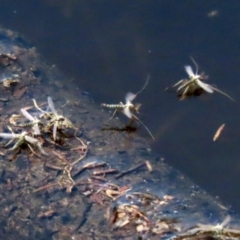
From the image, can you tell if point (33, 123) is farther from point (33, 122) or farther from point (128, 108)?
point (128, 108)

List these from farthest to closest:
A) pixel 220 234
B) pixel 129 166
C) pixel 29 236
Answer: pixel 129 166
pixel 29 236
pixel 220 234

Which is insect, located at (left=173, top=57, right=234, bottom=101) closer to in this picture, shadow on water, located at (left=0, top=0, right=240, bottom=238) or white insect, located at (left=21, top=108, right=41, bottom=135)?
shadow on water, located at (left=0, top=0, right=240, bottom=238)

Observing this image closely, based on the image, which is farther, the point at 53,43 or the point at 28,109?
the point at 53,43

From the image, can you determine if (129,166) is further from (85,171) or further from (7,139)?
(7,139)

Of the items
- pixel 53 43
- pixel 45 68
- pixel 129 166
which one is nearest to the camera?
pixel 129 166

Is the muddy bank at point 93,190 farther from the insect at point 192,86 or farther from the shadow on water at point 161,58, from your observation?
the insect at point 192,86

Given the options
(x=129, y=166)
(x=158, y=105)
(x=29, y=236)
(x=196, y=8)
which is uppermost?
(x=196, y=8)

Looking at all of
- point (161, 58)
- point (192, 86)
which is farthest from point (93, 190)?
point (161, 58)

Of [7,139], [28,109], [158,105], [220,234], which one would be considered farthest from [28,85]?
[220,234]
